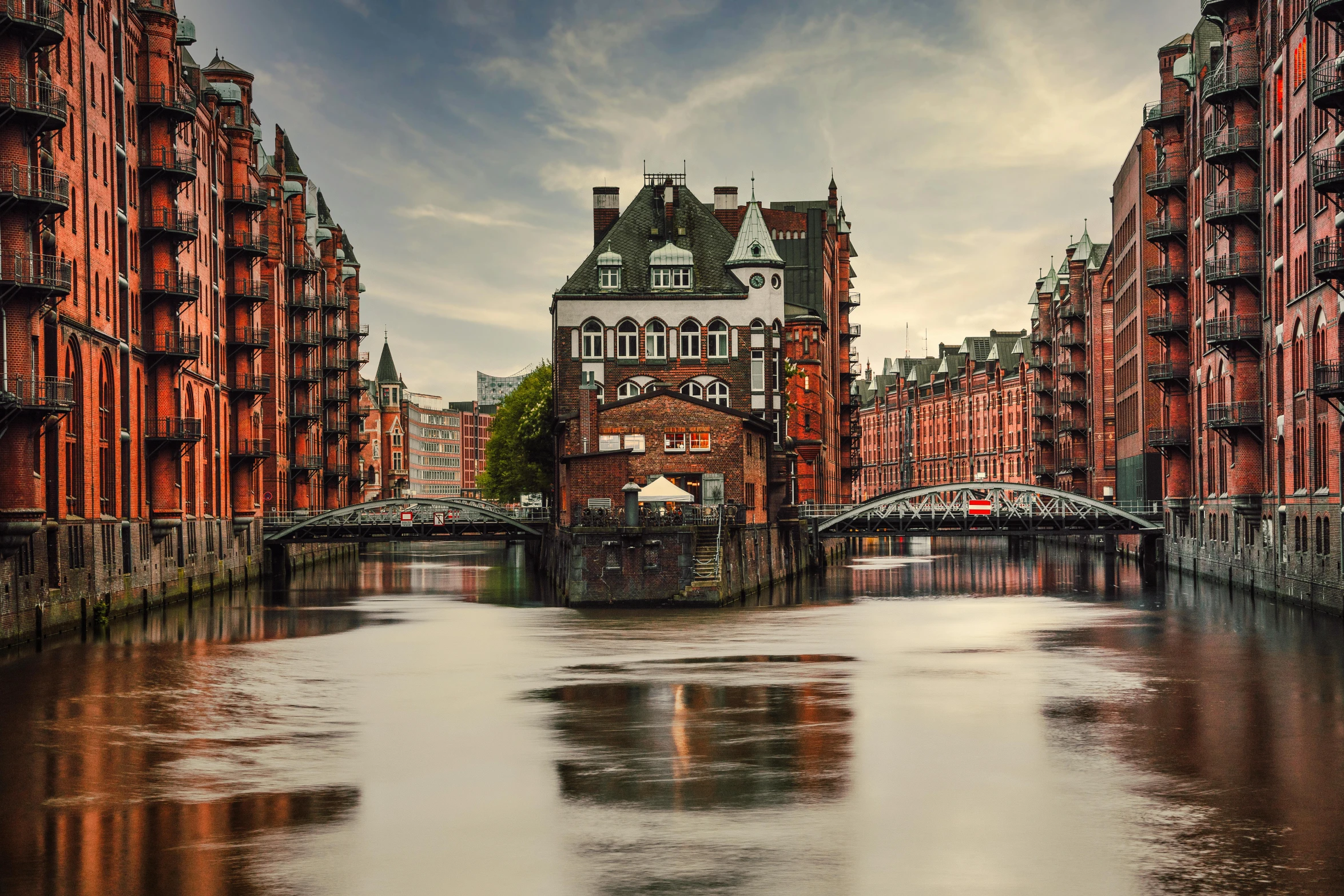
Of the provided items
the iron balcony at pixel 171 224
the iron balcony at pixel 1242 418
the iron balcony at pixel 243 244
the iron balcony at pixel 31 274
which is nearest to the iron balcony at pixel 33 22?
the iron balcony at pixel 31 274

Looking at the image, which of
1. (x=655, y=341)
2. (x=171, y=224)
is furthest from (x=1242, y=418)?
(x=171, y=224)

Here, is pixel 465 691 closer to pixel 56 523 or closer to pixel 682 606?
pixel 56 523

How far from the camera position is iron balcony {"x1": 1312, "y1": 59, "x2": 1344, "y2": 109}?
50.5m

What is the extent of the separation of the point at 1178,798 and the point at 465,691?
1868 cm

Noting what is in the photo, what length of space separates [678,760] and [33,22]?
102 feet

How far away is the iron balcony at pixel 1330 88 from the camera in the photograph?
50.5 metres

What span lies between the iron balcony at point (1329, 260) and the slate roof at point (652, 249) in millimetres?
40985

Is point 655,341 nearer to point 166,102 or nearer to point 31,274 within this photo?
point 166,102

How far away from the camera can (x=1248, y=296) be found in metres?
69.3

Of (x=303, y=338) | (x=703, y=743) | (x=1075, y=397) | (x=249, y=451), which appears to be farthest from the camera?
(x=1075, y=397)

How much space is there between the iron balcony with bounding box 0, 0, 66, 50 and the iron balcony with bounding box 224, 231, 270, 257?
35.3m

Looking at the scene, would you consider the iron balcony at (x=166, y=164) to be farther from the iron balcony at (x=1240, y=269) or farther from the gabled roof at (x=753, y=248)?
the iron balcony at (x=1240, y=269)

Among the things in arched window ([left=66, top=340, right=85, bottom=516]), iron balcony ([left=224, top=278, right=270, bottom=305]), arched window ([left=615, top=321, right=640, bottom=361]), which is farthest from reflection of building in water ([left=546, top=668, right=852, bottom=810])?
arched window ([left=615, top=321, right=640, bottom=361])

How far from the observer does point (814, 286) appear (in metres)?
119
